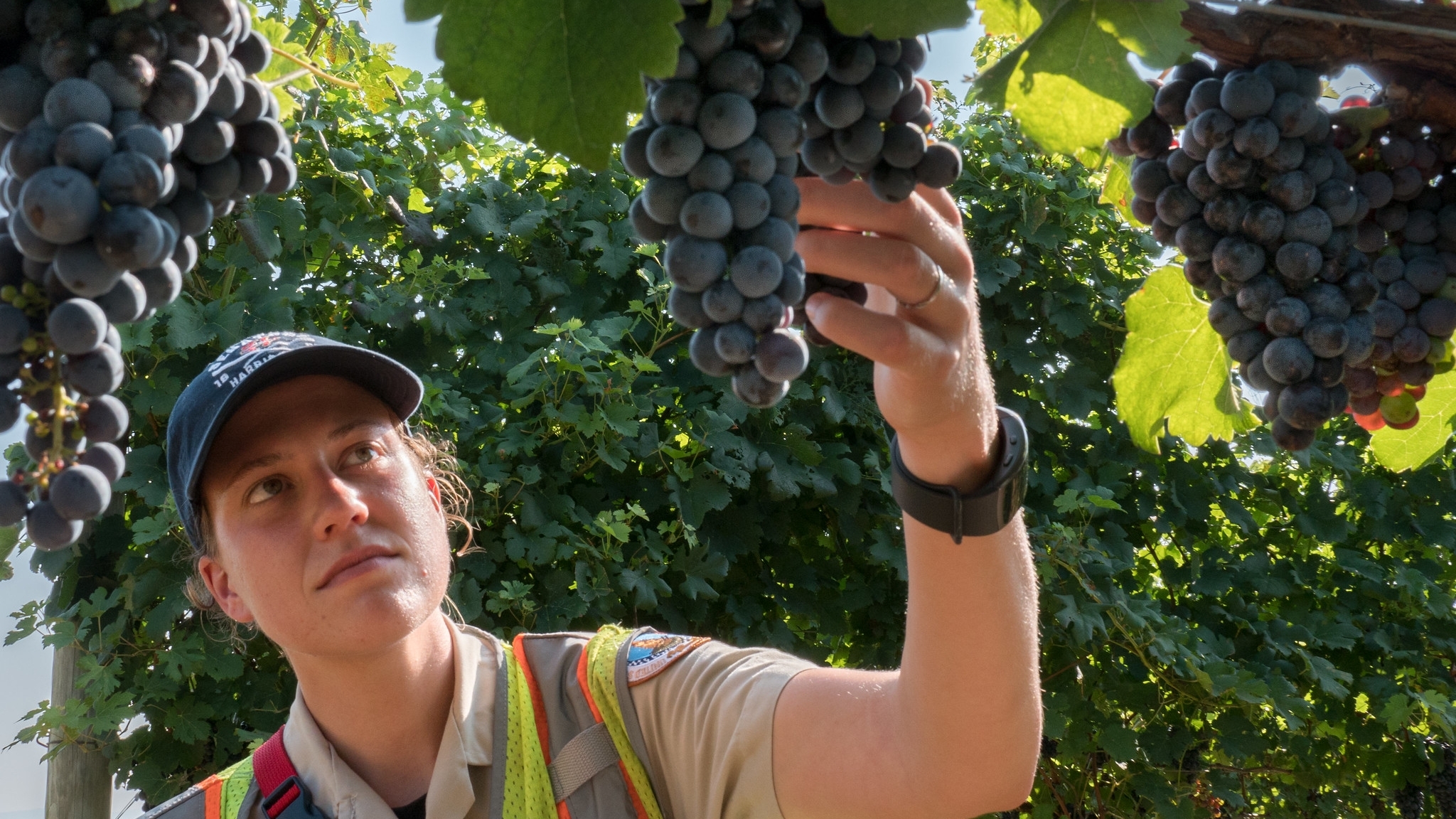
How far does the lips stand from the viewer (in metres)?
1.76

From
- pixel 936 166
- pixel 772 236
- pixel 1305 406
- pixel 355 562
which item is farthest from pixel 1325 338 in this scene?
pixel 355 562

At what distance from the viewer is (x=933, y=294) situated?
0.90m

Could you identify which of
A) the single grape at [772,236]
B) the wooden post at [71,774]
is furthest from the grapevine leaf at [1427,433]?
the wooden post at [71,774]

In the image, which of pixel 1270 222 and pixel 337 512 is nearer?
pixel 1270 222

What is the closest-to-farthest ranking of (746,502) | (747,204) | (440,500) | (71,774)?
(747,204) < (440,500) < (71,774) < (746,502)

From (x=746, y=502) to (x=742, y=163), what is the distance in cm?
263

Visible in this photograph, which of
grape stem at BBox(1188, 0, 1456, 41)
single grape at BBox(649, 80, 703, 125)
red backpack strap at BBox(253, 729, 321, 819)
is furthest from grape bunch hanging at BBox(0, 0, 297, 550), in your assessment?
red backpack strap at BBox(253, 729, 321, 819)

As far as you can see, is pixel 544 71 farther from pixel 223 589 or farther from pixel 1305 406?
pixel 223 589

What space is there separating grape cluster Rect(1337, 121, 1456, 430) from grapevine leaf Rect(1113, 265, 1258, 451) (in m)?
0.19

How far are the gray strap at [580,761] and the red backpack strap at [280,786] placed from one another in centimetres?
41

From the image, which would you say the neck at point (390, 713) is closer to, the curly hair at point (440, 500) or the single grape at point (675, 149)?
the curly hair at point (440, 500)

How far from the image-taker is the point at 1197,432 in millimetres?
1217

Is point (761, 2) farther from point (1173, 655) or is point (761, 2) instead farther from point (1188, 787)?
point (1188, 787)

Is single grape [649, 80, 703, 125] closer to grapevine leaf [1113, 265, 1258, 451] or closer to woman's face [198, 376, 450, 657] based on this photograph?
grapevine leaf [1113, 265, 1258, 451]
